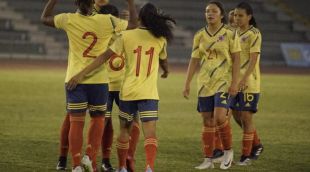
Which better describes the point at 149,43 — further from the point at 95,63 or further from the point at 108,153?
the point at 108,153

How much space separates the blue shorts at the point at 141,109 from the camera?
8.64 meters

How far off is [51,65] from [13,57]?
3.01 meters

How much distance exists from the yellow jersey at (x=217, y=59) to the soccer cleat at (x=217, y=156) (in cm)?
91

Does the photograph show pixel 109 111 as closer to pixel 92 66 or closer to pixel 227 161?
pixel 92 66

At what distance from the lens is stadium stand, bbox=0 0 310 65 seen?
3747 centimetres

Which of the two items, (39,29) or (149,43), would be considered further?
(39,29)

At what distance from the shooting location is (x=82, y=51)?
878 cm

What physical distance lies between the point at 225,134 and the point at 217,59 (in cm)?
101

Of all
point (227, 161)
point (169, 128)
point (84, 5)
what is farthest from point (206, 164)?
point (169, 128)

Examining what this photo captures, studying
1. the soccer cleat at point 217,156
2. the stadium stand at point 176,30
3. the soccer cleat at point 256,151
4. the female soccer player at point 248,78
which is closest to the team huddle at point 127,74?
the soccer cleat at point 217,156

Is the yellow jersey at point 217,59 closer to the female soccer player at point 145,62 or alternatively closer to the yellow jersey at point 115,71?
the yellow jersey at point 115,71

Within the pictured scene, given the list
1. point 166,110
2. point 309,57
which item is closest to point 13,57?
point 309,57

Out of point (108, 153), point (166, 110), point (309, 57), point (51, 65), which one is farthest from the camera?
point (309, 57)

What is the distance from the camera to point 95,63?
8.50 meters
